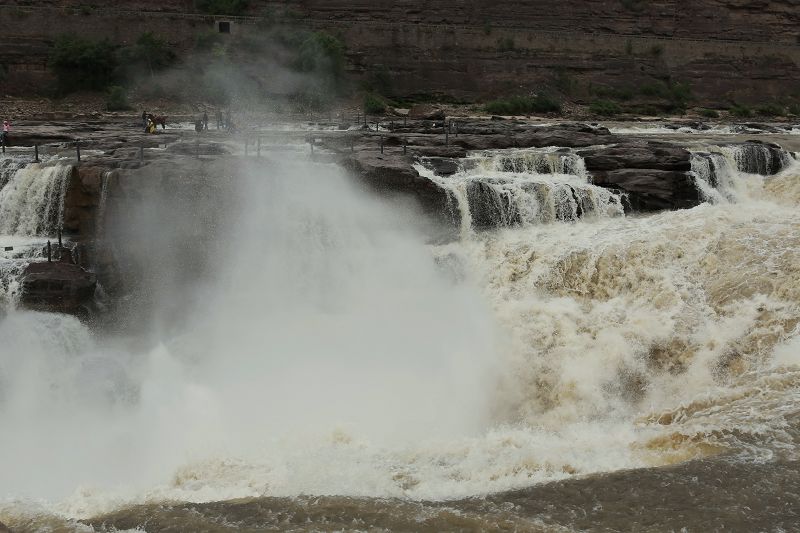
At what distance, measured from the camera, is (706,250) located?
13234 mm

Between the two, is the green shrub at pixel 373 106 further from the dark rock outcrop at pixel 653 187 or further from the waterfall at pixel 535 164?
the dark rock outcrop at pixel 653 187

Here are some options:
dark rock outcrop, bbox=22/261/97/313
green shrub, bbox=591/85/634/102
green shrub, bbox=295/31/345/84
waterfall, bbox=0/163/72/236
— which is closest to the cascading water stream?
waterfall, bbox=0/163/72/236

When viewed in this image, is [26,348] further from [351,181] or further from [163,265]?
[351,181]

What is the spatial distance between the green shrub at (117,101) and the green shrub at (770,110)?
94.4 feet

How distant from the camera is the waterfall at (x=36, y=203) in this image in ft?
49.4

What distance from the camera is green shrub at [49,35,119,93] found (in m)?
36.4

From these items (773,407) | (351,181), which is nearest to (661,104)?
(351,181)

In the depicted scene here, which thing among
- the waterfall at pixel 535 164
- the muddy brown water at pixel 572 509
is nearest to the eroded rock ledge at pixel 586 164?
the waterfall at pixel 535 164

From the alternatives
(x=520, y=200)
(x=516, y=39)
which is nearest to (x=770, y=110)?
(x=516, y=39)

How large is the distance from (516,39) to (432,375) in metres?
34.3

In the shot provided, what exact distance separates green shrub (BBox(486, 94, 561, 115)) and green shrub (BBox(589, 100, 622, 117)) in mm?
1590

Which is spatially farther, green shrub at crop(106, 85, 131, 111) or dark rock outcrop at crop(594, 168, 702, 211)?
green shrub at crop(106, 85, 131, 111)

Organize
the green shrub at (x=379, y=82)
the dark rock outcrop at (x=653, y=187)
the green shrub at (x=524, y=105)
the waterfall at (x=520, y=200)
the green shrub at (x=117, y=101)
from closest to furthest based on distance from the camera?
1. the waterfall at (x=520, y=200)
2. the dark rock outcrop at (x=653, y=187)
3. the green shrub at (x=117, y=101)
4. the green shrub at (x=524, y=105)
5. the green shrub at (x=379, y=82)

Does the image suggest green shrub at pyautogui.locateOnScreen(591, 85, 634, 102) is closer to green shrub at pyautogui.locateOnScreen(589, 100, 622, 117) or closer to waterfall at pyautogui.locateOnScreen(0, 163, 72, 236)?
green shrub at pyautogui.locateOnScreen(589, 100, 622, 117)
